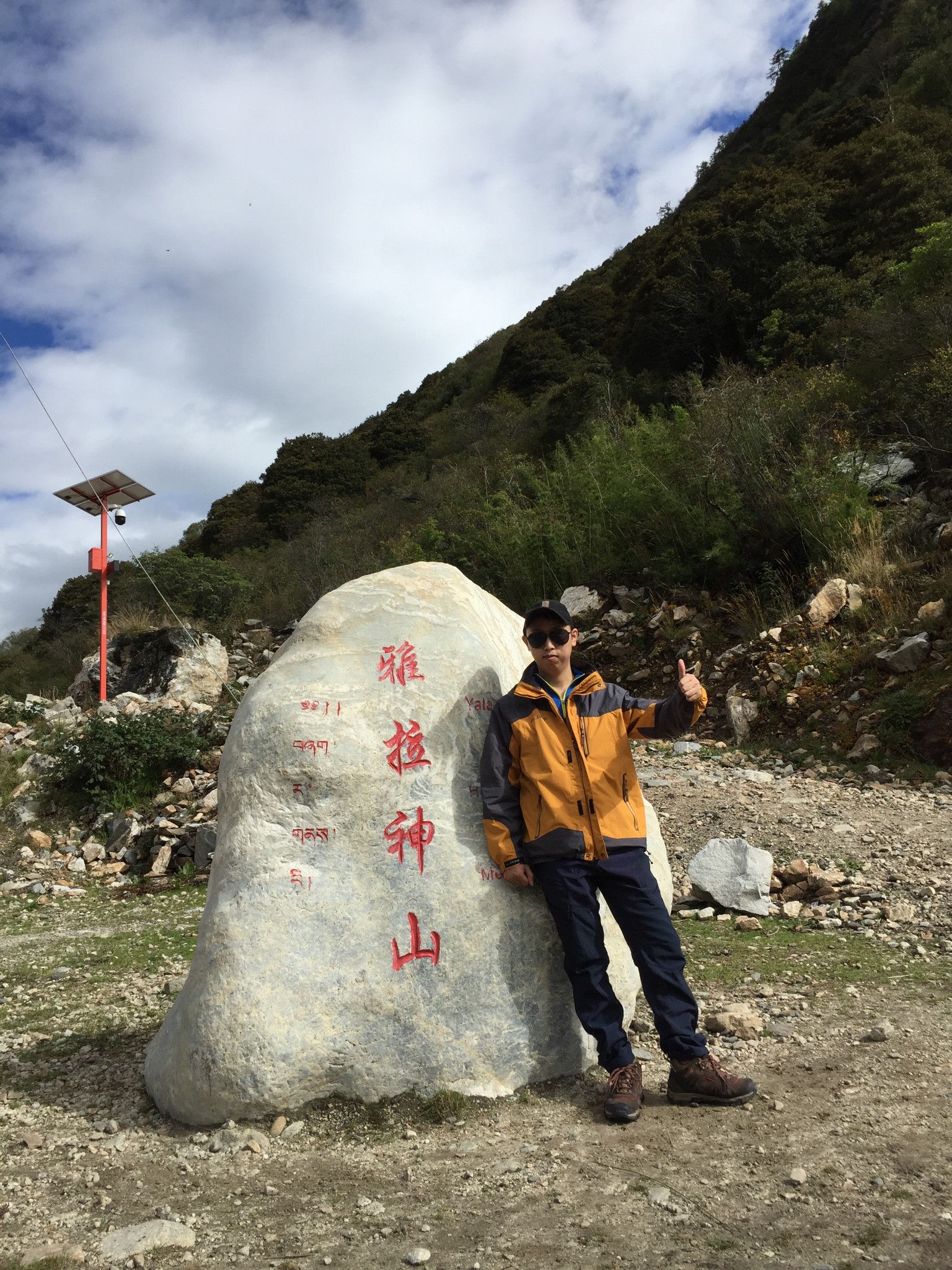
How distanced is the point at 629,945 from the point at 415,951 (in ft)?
2.41

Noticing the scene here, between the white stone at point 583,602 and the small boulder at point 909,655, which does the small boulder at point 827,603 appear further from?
the white stone at point 583,602

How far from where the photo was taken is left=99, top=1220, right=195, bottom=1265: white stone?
2.25 meters

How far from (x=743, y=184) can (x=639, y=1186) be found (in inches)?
878

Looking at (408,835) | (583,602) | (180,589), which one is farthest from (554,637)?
(180,589)

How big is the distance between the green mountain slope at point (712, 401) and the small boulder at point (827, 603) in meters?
0.75

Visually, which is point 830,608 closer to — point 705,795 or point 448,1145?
point 705,795

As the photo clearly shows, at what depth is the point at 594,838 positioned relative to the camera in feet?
9.61

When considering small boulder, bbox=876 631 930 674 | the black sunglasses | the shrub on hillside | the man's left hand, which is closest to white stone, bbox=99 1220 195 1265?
the black sunglasses

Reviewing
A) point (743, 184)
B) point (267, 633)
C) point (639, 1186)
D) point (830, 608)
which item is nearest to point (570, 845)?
point (639, 1186)

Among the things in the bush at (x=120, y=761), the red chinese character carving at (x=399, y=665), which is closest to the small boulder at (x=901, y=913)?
the red chinese character carving at (x=399, y=665)

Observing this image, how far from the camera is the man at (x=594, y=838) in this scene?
112 inches

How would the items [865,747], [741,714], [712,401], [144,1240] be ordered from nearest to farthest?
[144,1240]
[865,747]
[741,714]
[712,401]

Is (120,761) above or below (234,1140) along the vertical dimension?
above

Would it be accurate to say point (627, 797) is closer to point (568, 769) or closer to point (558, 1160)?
point (568, 769)
